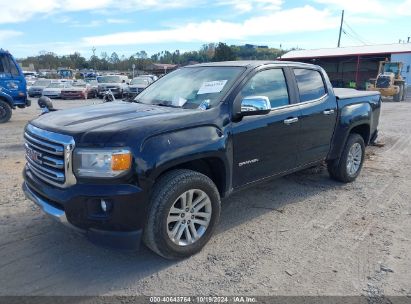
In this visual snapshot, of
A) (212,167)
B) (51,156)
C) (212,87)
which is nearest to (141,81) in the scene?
(212,87)

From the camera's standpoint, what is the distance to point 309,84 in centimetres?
516

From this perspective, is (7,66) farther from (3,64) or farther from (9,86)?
(9,86)

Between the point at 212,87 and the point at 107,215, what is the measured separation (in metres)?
1.82

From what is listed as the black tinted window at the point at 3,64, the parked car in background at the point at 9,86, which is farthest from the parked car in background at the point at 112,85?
the black tinted window at the point at 3,64

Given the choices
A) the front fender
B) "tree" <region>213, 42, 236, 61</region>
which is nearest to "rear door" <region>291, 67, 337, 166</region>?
the front fender

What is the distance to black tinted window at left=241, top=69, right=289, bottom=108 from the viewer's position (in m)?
4.25

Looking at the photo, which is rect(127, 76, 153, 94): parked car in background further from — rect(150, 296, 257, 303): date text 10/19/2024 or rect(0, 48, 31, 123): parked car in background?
rect(150, 296, 257, 303): date text 10/19/2024

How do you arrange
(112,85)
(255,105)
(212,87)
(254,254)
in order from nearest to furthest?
(254,254)
(255,105)
(212,87)
(112,85)

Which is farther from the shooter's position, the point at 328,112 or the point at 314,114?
the point at 328,112

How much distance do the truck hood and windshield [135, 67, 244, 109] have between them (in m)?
Result: 0.24

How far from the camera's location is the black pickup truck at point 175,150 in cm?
313

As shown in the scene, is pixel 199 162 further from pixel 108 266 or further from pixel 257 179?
pixel 108 266

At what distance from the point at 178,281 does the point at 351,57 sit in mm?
35223

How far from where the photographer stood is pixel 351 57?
34.3 meters
